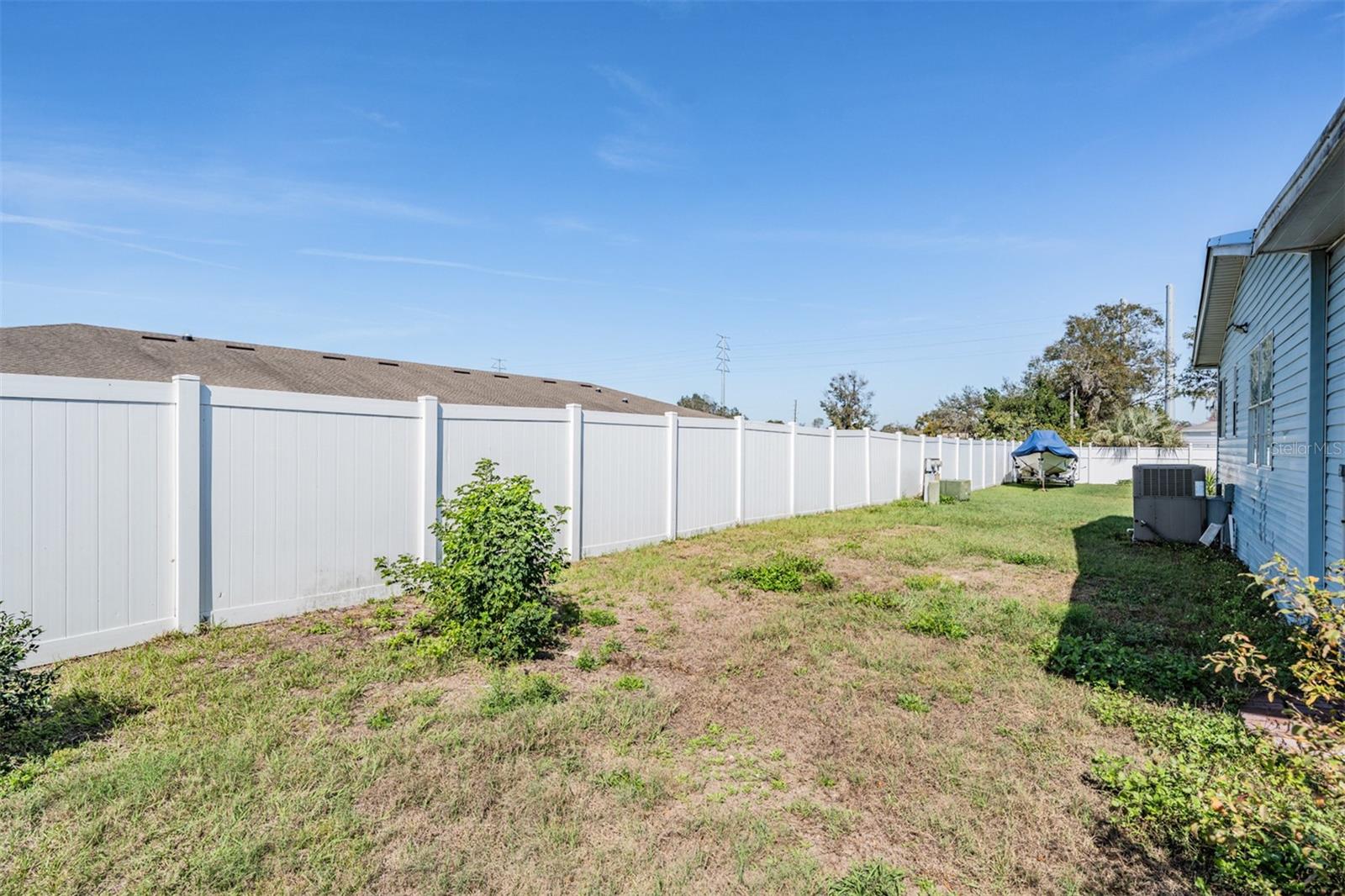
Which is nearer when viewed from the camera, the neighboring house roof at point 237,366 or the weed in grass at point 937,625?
the weed in grass at point 937,625

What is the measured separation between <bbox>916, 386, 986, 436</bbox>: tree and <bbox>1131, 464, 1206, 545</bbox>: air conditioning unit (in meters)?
29.6

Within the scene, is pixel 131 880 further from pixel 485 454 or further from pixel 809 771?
pixel 485 454

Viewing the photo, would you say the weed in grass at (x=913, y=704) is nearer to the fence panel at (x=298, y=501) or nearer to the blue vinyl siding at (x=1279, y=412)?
the blue vinyl siding at (x=1279, y=412)

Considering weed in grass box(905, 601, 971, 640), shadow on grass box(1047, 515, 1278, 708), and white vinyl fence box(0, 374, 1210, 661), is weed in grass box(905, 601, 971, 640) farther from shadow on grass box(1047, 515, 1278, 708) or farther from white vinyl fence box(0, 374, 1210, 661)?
white vinyl fence box(0, 374, 1210, 661)

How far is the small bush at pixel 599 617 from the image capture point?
17.5 feet

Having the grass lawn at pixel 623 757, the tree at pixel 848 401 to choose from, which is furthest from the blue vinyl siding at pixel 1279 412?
the tree at pixel 848 401

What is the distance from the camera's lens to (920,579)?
22.9 feet

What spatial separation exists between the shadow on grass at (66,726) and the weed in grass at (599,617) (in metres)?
2.97

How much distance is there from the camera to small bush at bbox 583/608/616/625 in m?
5.34

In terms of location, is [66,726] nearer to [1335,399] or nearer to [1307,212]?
[1307,212]

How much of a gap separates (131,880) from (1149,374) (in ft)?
160

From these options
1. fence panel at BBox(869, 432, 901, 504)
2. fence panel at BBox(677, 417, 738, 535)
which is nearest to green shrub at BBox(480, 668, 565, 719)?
fence panel at BBox(677, 417, 738, 535)

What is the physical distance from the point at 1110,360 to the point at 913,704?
43.9 m

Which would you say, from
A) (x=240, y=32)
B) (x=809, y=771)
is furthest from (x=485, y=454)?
(x=240, y=32)
